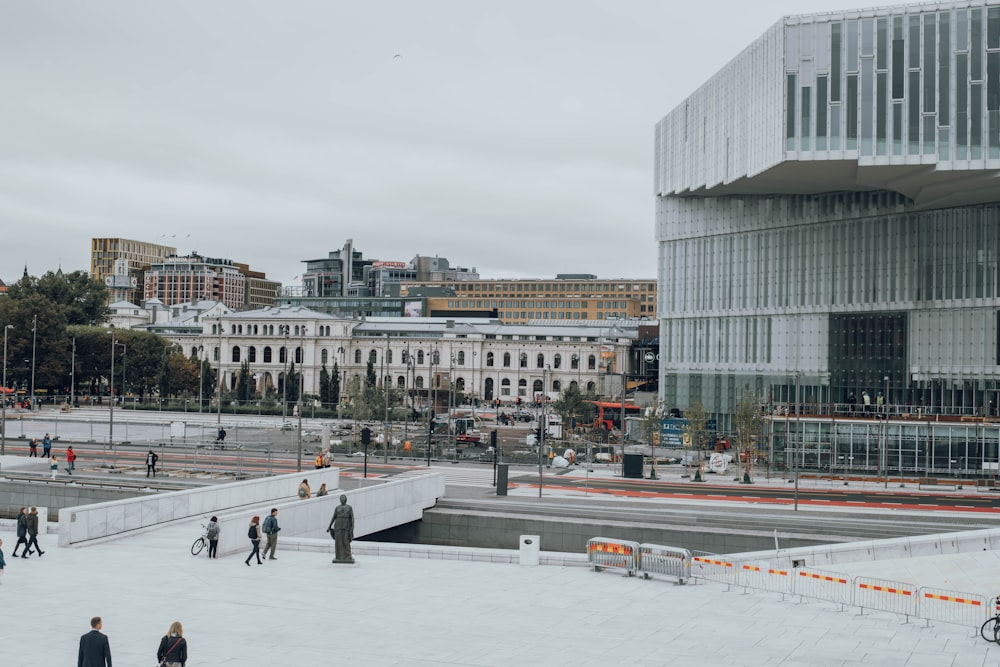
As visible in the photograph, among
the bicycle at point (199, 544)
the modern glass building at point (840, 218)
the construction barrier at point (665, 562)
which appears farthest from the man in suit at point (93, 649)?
the modern glass building at point (840, 218)

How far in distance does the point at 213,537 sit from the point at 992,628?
61.8 feet

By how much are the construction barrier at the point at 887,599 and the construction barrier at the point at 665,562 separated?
4055 mm

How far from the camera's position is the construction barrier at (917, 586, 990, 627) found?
2338 centimetres

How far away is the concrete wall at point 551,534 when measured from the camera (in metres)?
38.2

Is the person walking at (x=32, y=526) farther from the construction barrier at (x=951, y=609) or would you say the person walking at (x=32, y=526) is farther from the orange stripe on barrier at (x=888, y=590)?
the construction barrier at (x=951, y=609)

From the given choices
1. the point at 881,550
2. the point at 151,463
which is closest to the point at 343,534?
the point at 881,550

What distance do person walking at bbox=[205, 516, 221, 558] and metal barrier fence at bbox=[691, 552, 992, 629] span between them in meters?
12.4

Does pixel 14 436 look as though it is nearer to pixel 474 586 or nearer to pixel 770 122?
pixel 770 122

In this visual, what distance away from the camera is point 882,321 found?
86.2 meters

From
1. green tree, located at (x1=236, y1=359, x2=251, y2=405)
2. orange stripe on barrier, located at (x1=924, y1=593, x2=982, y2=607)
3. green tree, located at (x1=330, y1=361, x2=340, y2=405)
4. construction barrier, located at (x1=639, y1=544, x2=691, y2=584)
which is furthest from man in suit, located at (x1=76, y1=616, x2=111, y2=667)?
green tree, located at (x1=330, y1=361, x2=340, y2=405)

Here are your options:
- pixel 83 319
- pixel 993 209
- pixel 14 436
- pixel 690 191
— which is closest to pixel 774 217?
pixel 690 191

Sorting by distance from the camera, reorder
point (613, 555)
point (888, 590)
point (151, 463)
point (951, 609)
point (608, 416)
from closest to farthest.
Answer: point (951, 609) < point (888, 590) < point (613, 555) < point (151, 463) < point (608, 416)

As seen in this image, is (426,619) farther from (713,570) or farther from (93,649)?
(713,570)

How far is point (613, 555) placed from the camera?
28.4 metres
